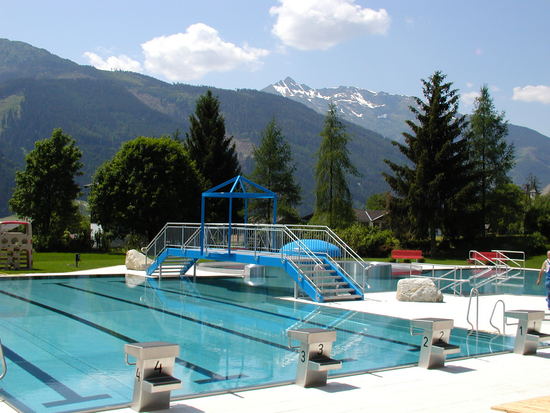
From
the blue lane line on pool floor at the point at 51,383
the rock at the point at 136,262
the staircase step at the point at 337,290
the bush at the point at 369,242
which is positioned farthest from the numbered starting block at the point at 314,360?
the bush at the point at 369,242

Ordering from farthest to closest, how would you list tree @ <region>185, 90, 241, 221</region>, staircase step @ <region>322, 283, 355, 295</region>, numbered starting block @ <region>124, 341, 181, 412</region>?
1. tree @ <region>185, 90, 241, 221</region>
2. staircase step @ <region>322, 283, 355, 295</region>
3. numbered starting block @ <region>124, 341, 181, 412</region>

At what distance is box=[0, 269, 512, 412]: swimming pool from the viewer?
8.15 m

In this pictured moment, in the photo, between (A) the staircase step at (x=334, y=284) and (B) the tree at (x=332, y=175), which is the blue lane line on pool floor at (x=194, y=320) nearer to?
(A) the staircase step at (x=334, y=284)

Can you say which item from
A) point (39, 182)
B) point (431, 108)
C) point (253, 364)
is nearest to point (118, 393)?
point (253, 364)

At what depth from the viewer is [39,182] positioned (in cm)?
4975

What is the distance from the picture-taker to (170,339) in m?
12.1

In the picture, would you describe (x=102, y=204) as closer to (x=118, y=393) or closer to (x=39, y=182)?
(x=39, y=182)

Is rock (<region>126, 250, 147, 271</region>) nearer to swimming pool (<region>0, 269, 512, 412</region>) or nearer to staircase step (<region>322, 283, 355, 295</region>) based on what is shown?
swimming pool (<region>0, 269, 512, 412</region>)

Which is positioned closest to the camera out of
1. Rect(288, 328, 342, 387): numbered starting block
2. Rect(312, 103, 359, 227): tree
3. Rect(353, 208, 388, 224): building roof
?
Rect(288, 328, 342, 387): numbered starting block

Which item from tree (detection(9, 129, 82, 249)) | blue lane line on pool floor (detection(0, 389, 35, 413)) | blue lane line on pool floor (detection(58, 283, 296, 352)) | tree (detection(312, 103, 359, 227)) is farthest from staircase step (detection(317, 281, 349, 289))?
tree (detection(9, 129, 82, 249))

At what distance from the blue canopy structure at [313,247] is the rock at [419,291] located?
334 centimetres

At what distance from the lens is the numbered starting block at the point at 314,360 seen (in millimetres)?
7441

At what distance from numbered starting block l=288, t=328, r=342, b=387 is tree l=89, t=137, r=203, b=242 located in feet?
120

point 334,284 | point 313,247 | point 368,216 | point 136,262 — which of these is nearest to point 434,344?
point 334,284
